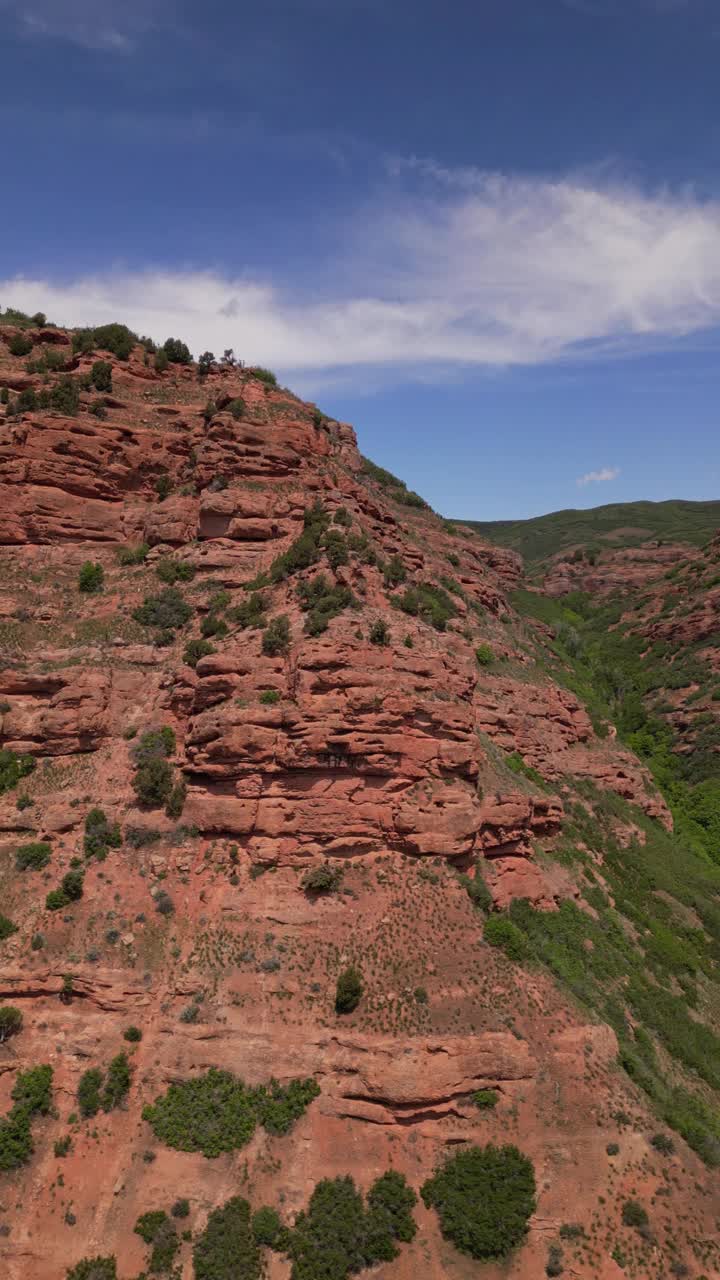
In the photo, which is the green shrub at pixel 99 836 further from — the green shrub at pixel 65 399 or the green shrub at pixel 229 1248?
the green shrub at pixel 65 399

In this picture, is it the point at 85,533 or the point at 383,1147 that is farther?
the point at 85,533

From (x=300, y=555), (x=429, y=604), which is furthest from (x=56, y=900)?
(x=429, y=604)

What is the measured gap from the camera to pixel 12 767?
34.9 metres

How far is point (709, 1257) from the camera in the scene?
2414 cm

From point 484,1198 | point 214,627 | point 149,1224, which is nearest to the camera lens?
point 149,1224

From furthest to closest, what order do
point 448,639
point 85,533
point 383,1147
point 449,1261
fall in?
point 85,533, point 448,639, point 383,1147, point 449,1261

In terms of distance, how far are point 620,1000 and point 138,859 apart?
2452cm

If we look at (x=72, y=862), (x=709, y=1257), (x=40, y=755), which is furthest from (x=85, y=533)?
(x=709, y=1257)

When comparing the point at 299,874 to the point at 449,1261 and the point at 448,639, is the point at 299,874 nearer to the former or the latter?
Answer: the point at 449,1261

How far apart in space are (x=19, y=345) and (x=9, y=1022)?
45877 millimetres

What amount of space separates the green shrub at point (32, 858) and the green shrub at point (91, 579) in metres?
17.0

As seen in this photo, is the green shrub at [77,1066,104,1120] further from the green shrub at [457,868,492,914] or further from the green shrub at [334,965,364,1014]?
the green shrub at [457,868,492,914]

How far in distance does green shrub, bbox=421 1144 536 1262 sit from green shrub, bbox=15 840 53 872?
20057 millimetres

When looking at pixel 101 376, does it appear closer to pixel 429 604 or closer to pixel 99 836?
pixel 429 604
